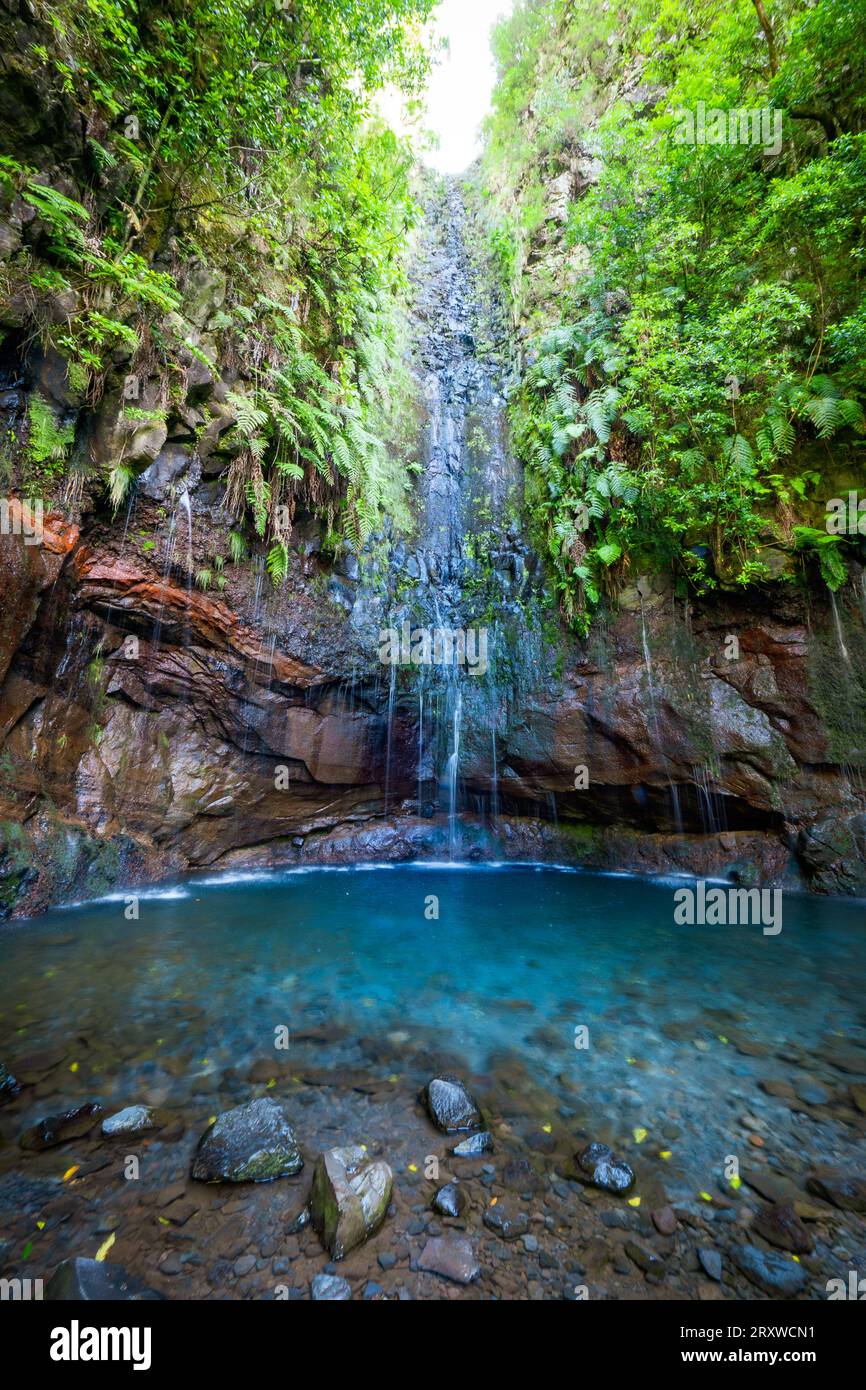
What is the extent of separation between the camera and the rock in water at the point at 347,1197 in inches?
86.8

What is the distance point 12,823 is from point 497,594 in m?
9.85

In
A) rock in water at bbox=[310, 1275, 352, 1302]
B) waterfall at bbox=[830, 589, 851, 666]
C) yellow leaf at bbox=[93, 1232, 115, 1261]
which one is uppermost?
waterfall at bbox=[830, 589, 851, 666]

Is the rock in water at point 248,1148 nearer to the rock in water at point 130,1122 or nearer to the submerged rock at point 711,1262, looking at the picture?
the rock in water at point 130,1122

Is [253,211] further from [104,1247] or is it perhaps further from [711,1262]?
[711,1262]

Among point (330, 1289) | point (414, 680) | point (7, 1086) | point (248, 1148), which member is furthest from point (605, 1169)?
point (414, 680)

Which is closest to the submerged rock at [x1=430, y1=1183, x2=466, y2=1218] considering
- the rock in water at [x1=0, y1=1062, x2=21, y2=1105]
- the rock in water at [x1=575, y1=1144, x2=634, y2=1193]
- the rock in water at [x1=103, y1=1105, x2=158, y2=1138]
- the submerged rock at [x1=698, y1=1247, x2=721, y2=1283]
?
the rock in water at [x1=575, y1=1144, x2=634, y2=1193]

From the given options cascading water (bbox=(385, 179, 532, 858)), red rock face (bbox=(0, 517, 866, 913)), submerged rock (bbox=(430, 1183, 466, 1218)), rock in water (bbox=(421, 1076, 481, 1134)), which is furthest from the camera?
cascading water (bbox=(385, 179, 532, 858))

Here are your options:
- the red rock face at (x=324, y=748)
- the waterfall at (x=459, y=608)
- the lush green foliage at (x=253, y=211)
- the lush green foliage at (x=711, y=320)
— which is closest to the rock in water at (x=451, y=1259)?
the red rock face at (x=324, y=748)

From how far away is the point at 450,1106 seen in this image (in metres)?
3.09

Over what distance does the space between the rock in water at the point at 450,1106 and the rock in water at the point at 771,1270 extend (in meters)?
1.37

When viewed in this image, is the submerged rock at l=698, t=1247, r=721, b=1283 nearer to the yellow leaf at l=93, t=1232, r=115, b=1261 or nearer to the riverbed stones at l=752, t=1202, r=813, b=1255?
the riverbed stones at l=752, t=1202, r=813, b=1255

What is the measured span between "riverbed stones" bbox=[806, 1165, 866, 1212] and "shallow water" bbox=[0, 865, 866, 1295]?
90 mm

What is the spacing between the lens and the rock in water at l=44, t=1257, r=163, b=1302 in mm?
1897

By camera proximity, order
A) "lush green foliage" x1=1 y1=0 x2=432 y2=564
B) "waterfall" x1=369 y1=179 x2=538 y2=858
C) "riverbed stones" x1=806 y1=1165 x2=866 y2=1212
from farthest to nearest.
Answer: "waterfall" x1=369 y1=179 x2=538 y2=858, "lush green foliage" x1=1 y1=0 x2=432 y2=564, "riverbed stones" x1=806 y1=1165 x2=866 y2=1212
